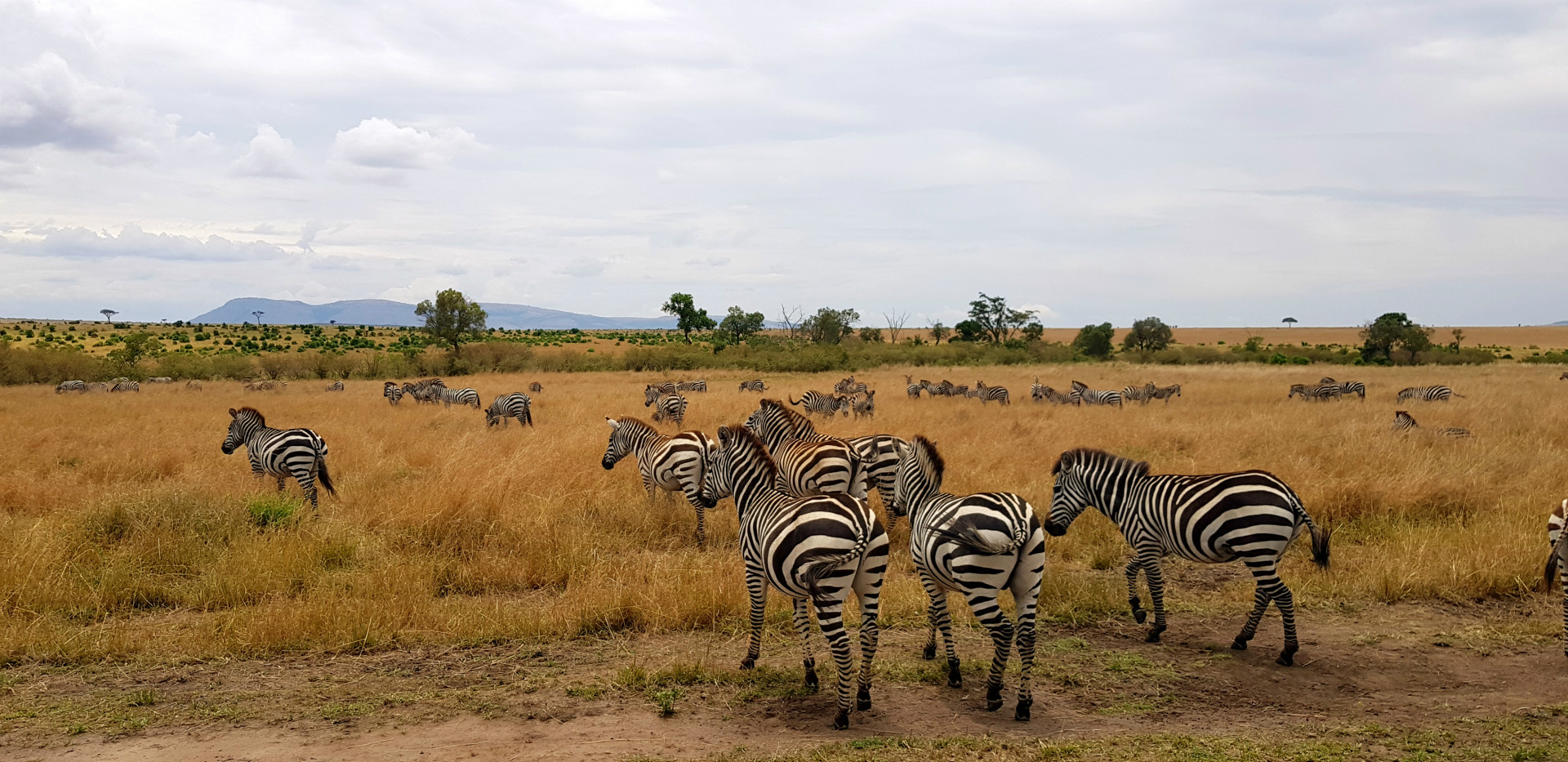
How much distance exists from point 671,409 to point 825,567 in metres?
16.2

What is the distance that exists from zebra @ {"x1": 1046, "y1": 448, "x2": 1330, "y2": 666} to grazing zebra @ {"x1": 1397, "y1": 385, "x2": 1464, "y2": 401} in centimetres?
2304

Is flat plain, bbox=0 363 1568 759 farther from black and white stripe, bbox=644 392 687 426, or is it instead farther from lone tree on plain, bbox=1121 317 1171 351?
lone tree on plain, bbox=1121 317 1171 351

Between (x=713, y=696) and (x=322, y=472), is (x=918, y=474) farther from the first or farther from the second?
(x=322, y=472)

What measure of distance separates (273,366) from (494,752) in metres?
47.0

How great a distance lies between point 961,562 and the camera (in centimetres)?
554

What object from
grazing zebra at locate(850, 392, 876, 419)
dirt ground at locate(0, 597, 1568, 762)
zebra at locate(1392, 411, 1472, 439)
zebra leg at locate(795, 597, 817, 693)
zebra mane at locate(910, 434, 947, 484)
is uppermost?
zebra mane at locate(910, 434, 947, 484)

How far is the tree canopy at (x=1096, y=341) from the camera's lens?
66438 mm

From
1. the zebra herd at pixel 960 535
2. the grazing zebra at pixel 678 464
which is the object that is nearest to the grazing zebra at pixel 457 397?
the grazing zebra at pixel 678 464

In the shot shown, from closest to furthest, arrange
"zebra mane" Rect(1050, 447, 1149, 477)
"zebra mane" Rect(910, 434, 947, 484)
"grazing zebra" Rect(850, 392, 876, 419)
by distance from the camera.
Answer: "zebra mane" Rect(1050, 447, 1149, 477)
"zebra mane" Rect(910, 434, 947, 484)
"grazing zebra" Rect(850, 392, 876, 419)

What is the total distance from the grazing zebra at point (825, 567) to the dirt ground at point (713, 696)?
25cm

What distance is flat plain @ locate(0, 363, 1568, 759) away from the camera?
524 cm

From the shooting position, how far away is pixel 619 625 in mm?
7305

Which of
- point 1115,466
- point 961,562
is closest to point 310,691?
point 961,562

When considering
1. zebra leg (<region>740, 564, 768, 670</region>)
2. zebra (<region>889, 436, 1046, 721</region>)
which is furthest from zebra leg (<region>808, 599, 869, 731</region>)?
zebra leg (<region>740, 564, 768, 670</region>)
